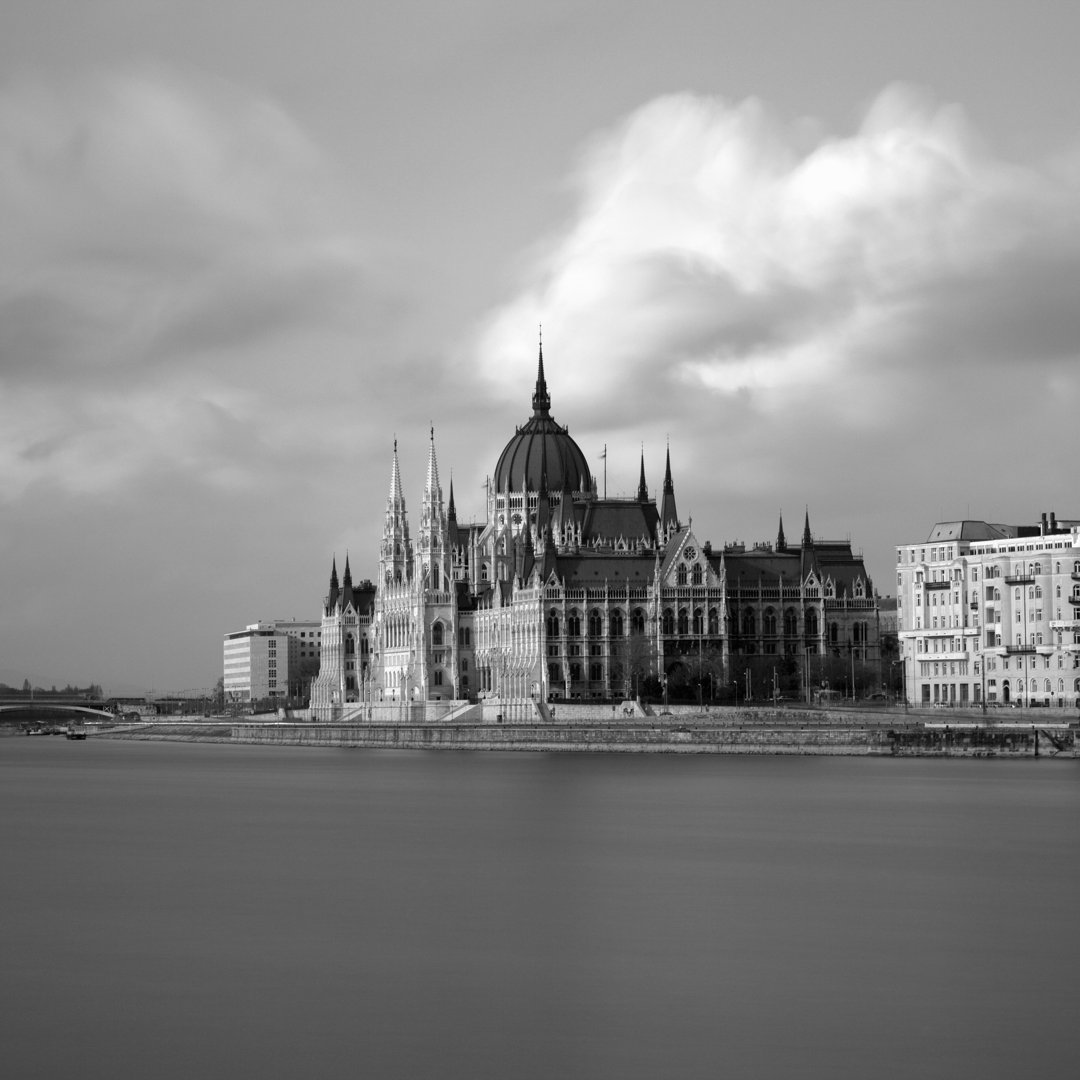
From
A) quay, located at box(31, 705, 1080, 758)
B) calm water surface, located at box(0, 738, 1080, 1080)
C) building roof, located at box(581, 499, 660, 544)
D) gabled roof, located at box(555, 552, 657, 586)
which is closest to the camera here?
calm water surface, located at box(0, 738, 1080, 1080)

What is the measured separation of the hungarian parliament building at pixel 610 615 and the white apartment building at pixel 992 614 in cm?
1915

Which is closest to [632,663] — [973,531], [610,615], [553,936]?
[610,615]

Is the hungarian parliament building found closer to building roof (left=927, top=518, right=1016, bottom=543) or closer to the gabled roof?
the gabled roof

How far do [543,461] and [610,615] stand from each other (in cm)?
3702

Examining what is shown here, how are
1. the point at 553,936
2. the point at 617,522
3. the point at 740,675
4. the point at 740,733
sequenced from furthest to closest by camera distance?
the point at 617,522
the point at 740,675
the point at 740,733
the point at 553,936

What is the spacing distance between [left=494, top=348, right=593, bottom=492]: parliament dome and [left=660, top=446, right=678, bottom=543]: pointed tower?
8.15 metres

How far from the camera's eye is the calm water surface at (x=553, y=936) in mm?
32781

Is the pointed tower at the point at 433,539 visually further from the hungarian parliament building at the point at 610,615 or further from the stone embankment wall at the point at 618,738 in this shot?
the stone embankment wall at the point at 618,738

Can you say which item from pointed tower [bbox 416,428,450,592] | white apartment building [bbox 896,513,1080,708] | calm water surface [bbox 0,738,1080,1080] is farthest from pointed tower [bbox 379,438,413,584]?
calm water surface [bbox 0,738,1080,1080]

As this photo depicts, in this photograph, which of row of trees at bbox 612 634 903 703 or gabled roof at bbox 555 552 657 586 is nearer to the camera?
row of trees at bbox 612 634 903 703

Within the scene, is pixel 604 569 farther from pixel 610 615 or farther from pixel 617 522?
pixel 617 522

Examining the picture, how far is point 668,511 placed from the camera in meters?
186

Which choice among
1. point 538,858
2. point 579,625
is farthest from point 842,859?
point 579,625

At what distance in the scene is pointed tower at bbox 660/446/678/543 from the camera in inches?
7151
